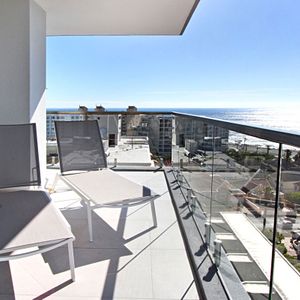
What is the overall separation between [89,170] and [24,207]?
1.63 metres

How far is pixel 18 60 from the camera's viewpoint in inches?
134

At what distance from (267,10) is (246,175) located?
28.9 m

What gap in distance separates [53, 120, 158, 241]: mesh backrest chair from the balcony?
1.09ft

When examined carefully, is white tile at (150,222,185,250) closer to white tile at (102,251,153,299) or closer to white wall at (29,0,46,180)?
white tile at (102,251,153,299)

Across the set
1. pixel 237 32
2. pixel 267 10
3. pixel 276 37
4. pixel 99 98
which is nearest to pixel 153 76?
pixel 99 98

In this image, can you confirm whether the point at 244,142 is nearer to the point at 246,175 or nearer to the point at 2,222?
the point at 246,175

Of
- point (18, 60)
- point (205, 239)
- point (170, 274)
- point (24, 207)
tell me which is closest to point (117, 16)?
point (18, 60)

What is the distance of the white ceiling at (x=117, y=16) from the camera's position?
3.60 meters

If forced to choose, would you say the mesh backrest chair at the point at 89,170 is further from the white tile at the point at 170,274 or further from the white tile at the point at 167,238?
the white tile at the point at 170,274

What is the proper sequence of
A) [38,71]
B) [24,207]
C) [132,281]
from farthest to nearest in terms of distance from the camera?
[38,71] → [24,207] → [132,281]

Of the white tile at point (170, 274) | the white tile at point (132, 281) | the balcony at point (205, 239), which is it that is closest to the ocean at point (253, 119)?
the balcony at point (205, 239)

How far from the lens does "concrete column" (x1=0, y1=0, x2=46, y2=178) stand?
11.0 feet

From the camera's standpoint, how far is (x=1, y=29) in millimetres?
3361

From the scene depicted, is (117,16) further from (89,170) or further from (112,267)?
(112,267)
